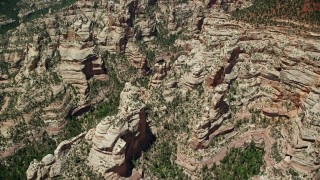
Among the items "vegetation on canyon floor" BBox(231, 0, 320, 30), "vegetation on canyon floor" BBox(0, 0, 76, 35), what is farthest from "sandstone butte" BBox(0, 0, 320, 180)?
"vegetation on canyon floor" BBox(0, 0, 76, 35)

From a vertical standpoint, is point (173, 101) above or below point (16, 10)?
below

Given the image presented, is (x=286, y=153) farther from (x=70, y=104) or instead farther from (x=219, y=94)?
(x=70, y=104)

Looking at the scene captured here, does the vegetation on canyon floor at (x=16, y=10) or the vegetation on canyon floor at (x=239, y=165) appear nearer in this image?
the vegetation on canyon floor at (x=239, y=165)

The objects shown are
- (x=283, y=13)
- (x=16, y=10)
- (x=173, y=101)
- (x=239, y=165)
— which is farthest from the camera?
(x=16, y=10)

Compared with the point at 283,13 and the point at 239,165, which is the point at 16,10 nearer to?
the point at 283,13

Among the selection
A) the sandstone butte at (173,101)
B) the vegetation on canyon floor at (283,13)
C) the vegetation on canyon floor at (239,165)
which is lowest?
the vegetation on canyon floor at (239,165)

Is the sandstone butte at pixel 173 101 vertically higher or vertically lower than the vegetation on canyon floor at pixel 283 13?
lower

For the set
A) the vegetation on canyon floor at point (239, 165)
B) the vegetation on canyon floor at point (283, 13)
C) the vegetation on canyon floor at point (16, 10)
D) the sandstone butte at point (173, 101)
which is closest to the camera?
the sandstone butte at point (173, 101)

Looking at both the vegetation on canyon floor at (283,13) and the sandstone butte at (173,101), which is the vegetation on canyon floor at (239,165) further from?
the vegetation on canyon floor at (283,13)

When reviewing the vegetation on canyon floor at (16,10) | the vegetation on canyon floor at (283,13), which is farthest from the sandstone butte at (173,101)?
the vegetation on canyon floor at (16,10)

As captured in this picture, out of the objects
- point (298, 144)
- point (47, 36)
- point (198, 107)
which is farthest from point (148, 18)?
point (298, 144)

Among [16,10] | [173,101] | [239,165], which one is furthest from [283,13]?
[16,10]
